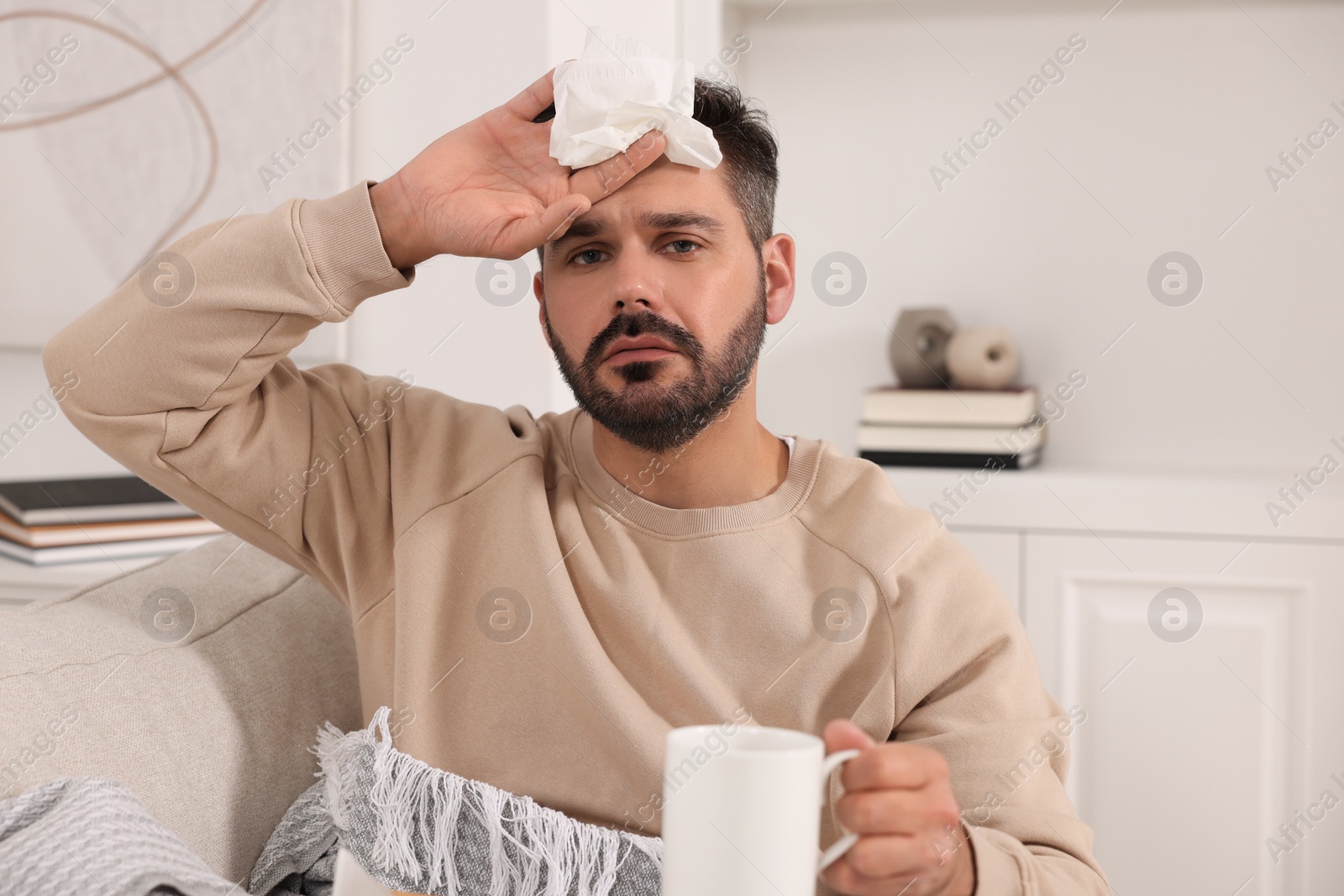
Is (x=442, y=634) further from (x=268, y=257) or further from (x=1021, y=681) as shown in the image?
(x=1021, y=681)

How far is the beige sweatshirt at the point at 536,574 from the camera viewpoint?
3.37 feet

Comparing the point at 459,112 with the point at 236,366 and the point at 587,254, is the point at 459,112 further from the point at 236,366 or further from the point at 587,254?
the point at 236,366

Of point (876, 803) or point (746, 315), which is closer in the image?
point (876, 803)

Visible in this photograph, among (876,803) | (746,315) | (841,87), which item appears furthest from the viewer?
(841,87)

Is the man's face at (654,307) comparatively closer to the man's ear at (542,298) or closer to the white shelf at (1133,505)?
the man's ear at (542,298)

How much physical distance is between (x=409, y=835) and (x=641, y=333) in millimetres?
527

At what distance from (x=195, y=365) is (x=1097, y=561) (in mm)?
1325

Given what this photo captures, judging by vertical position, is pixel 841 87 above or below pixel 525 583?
above

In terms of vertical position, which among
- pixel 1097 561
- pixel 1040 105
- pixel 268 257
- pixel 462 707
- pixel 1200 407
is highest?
pixel 1040 105

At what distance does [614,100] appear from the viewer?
1.05 m

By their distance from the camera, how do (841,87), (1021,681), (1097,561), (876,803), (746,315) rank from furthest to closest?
(841,87)
(1097,561)
(746,315)
(1021,681)
(876,803)

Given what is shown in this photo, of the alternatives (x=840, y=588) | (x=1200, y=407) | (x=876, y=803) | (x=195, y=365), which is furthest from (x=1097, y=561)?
(x=195, y=365)

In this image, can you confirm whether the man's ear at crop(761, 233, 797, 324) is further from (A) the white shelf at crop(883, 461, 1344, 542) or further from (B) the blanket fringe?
(B) the blanket fringe

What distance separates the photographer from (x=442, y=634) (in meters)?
1.11
